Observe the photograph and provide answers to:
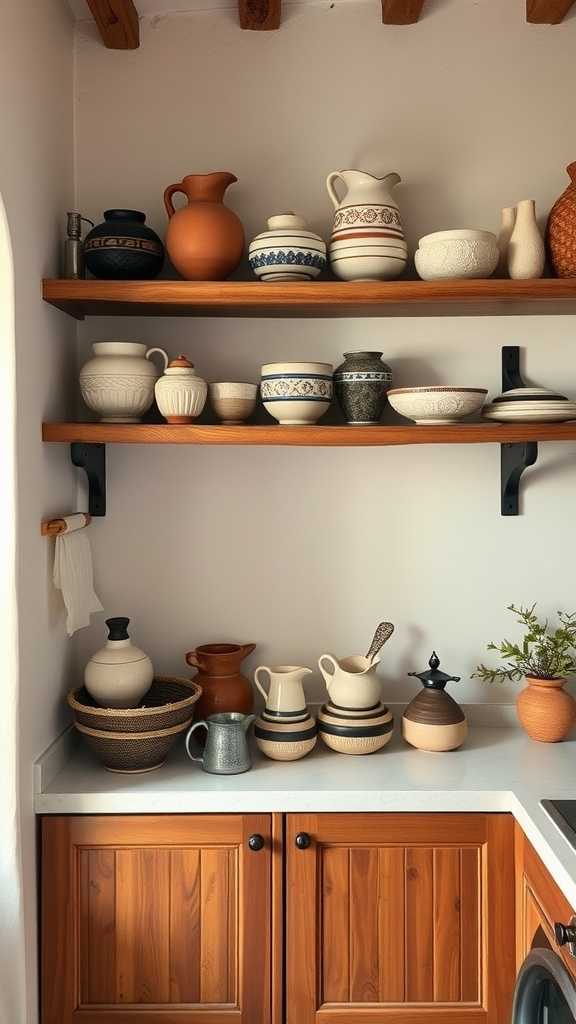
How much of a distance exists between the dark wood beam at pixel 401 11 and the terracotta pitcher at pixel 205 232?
1.70ft

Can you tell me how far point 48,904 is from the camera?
171 cm

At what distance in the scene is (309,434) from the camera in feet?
6.01

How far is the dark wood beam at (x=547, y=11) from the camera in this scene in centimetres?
194

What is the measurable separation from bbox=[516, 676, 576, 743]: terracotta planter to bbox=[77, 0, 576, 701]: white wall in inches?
6.1

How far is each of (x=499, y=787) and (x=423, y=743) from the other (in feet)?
0.73

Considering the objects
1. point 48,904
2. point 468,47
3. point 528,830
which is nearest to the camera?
point 528,830

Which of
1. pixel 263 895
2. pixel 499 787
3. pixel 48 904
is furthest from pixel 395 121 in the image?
pixel 48 904

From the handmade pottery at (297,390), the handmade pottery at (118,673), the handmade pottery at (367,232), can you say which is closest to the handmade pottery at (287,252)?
the handmade pottery at (367,232)

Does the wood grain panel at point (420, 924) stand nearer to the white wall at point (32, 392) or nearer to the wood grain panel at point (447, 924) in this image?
the wood grain panel at point (447, 924)

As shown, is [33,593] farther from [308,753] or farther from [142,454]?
[308,753]

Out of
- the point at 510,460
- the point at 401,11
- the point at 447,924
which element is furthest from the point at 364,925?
the point at 401,11

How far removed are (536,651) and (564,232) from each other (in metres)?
0.93

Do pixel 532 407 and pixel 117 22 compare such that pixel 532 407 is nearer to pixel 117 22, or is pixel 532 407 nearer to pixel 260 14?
pixel 260 14

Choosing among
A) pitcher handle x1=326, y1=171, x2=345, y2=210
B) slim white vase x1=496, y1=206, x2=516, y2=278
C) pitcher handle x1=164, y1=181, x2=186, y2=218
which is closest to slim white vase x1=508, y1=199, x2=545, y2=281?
slim white vase x1=496, y1=206, x2=516, y2=278
